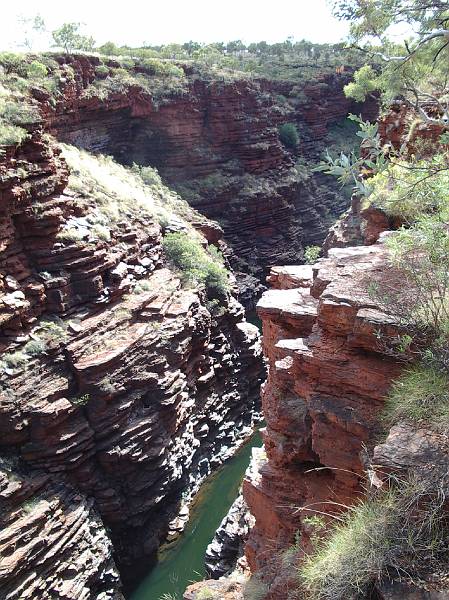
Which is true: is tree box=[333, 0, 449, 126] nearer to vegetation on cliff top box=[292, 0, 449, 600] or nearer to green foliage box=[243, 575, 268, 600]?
vegetation on cliff top box=[292, 0, 449, 600]

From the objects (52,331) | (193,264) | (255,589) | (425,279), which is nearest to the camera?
(425,279)

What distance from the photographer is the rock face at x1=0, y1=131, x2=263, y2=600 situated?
11484mm

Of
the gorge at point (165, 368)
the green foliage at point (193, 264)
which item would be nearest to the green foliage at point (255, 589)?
the gorge at point (165, 368)

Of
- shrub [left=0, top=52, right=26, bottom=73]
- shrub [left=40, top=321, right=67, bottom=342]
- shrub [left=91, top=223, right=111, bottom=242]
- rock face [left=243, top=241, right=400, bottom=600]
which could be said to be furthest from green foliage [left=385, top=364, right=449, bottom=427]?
shrub [left=0, top=52, right=26, bottom=73]

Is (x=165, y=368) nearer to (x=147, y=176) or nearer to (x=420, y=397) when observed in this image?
(x=420, y=397)

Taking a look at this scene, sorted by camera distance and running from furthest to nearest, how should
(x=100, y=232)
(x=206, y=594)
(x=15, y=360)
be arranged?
(x=100, y=232) < (x=15, y=360) < (x=206, y=594)

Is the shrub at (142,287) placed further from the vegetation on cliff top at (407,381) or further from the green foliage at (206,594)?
the green foliage at (206,594)

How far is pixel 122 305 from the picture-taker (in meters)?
15.0

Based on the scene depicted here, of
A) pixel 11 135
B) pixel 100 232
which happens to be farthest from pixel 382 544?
pixel 11 135

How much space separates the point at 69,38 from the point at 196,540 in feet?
80.6

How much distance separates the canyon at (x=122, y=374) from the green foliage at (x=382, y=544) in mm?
1598

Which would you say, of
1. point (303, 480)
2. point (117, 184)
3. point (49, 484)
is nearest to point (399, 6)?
point (303, 480)

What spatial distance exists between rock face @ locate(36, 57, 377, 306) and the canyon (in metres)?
0.95

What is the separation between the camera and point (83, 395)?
42.2 ft
